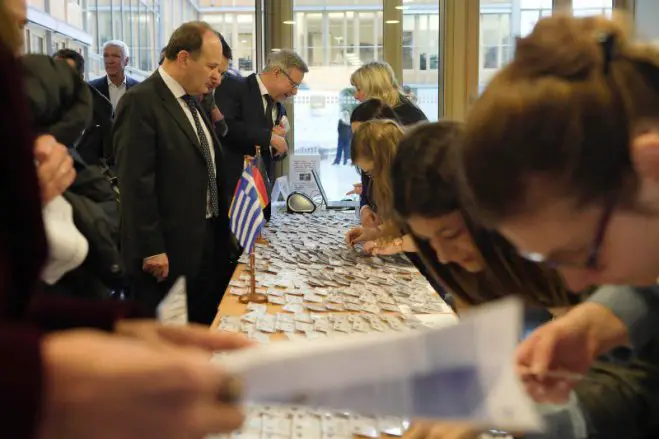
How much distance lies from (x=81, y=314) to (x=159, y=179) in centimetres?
236

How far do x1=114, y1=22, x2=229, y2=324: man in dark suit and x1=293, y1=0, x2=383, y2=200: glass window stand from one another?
3619 millimetres

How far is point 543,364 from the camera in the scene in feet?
3.54

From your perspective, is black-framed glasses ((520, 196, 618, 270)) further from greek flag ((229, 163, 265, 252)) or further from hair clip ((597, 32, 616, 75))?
greek flag ((229, 163, 265, 252))

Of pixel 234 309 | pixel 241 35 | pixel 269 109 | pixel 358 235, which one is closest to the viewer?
pixel 234 309

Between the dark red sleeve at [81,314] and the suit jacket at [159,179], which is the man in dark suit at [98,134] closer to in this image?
the suit jacket at [159,179]

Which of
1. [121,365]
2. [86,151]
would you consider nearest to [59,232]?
[121,365]

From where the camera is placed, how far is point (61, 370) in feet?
1.64

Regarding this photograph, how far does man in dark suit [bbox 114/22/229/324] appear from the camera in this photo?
9.80ft

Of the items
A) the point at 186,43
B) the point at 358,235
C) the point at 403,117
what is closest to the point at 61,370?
the point at 186,43

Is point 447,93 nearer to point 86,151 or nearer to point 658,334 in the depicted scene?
point 86,151

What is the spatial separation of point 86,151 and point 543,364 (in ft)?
10.5

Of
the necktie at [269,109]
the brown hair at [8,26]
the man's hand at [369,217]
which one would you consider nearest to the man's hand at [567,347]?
the brown hair at [8,26]

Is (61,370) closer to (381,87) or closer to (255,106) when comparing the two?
(381,87)

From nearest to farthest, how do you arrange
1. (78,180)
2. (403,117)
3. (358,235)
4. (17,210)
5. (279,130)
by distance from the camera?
1. (17,210)
2. (78,180)
3. (358,235)
4. (403,117)
5. (279,130)
